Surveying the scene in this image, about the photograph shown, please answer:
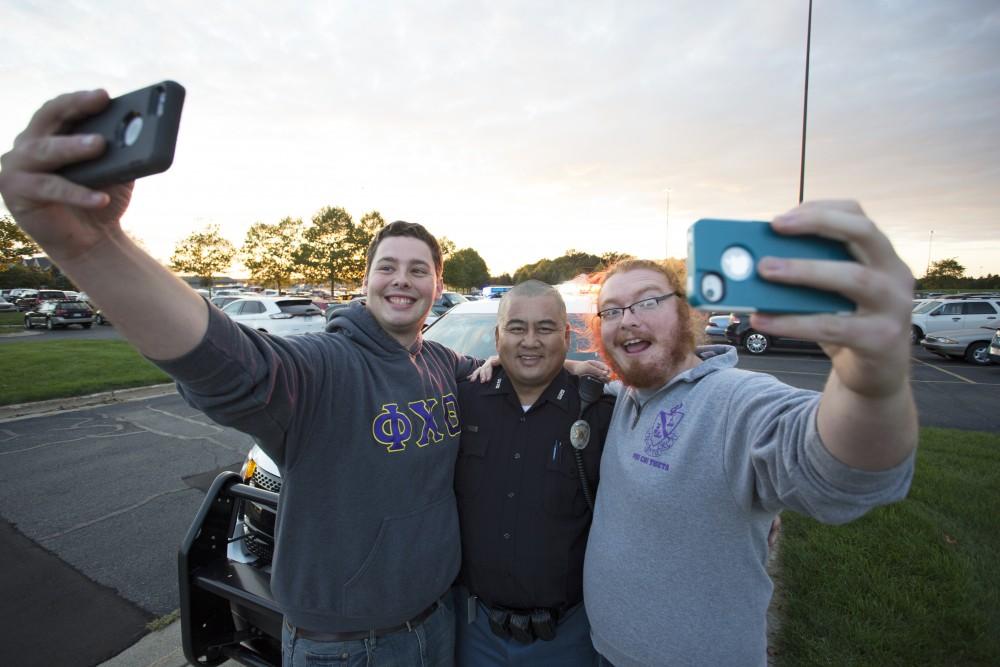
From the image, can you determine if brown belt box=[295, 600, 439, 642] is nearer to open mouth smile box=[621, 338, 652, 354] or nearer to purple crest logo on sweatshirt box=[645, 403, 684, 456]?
purple crest logo on sweatshirt box=[645, 403, 684, 456]

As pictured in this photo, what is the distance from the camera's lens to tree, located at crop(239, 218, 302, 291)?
38562mm

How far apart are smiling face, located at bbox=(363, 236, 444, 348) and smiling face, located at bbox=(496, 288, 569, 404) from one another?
16.9 inches

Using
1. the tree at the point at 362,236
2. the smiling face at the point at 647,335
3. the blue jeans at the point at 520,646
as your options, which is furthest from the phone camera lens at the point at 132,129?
the tree at the point at 362,236

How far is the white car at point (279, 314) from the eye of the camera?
1466 centimetres

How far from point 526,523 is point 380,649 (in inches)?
26.2

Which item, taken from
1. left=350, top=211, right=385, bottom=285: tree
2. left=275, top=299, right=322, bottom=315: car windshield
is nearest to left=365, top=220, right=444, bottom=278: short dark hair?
left=275, top=299, right=322, bottom=315: car windshield

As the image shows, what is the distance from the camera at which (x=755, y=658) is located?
142 cm

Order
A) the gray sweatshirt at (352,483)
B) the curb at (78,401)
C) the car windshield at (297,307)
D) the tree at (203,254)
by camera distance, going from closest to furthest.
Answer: the gray sweatshirt at (352,483) → the curb at (78,401) → the car windshield at (297,307) → the tree at (203,254)

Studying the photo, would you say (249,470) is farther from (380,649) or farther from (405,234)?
(405,234)

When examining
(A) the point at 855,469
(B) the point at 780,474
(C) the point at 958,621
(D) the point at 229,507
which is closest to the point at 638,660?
(B) the point at 780,474

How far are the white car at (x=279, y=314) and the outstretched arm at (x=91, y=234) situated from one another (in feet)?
47.0

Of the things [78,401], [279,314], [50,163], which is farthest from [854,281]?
[279,314]

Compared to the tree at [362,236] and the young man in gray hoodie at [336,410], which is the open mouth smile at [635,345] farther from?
the tree at [362,236]

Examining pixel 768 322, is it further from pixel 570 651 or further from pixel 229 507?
pixel 229 507
